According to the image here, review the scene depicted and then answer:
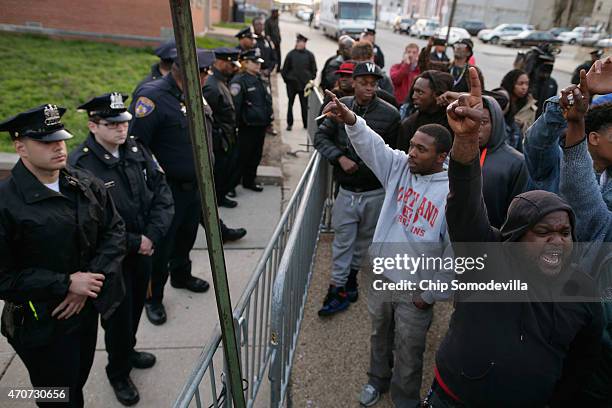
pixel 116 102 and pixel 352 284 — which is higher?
pixel 116 102

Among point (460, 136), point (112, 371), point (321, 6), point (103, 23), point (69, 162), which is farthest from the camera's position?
point (321, 6)

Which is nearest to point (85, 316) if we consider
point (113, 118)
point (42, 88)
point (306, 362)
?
point (113, 118)

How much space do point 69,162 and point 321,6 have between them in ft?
115

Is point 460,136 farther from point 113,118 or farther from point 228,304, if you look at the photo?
point 113,118

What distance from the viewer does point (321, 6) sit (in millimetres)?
34469

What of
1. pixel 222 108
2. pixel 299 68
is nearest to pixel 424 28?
pixel 299 68

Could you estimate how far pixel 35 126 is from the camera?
220 centimetres

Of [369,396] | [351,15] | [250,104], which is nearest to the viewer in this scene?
[369,396]

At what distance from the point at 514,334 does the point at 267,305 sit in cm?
129

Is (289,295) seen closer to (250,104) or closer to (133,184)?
(133,184)

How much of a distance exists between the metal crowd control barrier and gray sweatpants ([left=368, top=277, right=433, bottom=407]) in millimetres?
538

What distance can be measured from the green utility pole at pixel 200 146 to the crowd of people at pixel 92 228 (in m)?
0.69

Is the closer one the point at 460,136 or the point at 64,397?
the point at 460,136

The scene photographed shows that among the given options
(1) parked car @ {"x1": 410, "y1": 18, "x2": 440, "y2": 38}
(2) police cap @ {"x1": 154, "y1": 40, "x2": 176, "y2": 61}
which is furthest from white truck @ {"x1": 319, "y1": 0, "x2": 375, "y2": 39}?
(2) police cap @ {"x1": 154, "y1": 40, "x2": 176, "y2": 61}
